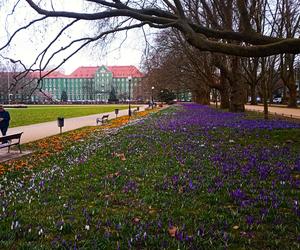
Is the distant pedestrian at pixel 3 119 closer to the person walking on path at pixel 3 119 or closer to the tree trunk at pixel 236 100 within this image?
the person walking on path at pixel 3 119

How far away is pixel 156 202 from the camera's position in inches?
210

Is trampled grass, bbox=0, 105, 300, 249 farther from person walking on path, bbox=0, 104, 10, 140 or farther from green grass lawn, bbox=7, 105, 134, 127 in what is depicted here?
green grass lawn, bbox=7, 105, 134, 127

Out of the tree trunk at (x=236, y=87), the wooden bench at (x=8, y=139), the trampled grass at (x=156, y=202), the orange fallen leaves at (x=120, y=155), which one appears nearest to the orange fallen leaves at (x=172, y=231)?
the trampled grass at (x=156, y=202)

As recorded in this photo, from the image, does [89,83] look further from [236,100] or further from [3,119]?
[3,119]

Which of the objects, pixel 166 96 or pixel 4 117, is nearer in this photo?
pixel 4 117

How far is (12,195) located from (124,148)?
5654mm

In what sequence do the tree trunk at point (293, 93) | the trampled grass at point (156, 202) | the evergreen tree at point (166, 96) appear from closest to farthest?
the trampled grass at point (156, 202) < the tree trunk at point (293, 93) < the evergreen tree at point (166, 96)

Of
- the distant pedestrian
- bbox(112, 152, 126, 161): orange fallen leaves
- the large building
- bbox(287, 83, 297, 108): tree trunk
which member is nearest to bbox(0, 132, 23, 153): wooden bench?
the distant pedestrian

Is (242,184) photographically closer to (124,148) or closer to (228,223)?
(228,223)

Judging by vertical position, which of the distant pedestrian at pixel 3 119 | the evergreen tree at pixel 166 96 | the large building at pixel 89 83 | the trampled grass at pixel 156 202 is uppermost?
the large building at pixel 89 83

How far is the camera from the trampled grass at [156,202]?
3.90 metres

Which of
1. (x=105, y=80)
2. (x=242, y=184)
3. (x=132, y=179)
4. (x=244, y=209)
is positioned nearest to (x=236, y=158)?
(x=242, y=184)

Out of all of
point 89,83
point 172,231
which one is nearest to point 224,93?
point 172,231

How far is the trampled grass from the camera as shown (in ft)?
12.8
